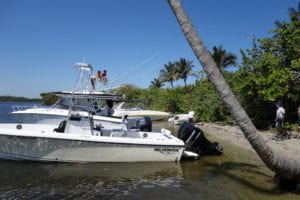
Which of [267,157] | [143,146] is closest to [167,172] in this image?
[143,146]

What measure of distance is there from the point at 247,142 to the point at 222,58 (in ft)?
123

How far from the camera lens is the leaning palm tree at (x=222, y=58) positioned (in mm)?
52312

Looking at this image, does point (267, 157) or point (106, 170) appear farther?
point (106, 170)

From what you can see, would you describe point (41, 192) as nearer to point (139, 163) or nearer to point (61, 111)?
point (139, 163)

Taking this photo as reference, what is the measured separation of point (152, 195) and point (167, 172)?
94.7 inches

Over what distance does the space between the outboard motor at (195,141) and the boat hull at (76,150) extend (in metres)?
1.36

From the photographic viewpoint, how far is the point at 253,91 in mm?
19875

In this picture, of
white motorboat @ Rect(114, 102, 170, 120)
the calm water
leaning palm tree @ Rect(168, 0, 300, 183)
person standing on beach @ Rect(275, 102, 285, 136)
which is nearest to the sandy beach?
person standing on beach @ Rect(275, 102, 285, 136)

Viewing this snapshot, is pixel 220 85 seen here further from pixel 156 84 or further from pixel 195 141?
pixel 156 84

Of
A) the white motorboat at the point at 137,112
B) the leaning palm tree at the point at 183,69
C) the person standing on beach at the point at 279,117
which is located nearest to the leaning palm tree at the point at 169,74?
the leaning palm tree at the point at 183,69

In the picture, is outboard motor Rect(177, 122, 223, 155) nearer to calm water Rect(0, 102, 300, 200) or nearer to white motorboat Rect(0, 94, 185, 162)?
calm water Rect(0, 102, 300, 200)

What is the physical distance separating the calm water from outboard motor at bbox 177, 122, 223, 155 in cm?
82

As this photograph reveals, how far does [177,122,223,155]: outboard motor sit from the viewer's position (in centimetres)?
1316

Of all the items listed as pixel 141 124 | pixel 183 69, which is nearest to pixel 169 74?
pixel 183 69
